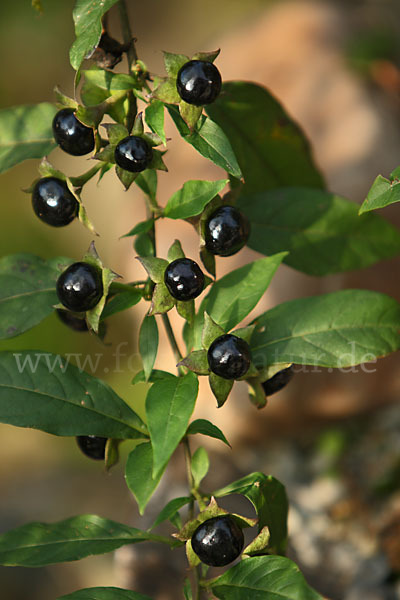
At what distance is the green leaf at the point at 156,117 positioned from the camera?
2.32 feet

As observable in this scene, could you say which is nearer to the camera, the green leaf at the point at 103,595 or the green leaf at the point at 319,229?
the green leaf at the point at 103,595

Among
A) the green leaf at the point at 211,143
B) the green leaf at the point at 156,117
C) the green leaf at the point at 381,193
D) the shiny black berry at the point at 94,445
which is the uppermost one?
the green leaf at the point at 156,117

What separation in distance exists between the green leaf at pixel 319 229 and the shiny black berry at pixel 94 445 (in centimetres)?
34

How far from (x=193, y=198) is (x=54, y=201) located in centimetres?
16

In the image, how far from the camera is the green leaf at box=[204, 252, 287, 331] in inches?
31.1

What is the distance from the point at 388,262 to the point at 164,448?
1.35 metres

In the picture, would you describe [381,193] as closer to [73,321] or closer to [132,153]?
[132,153]

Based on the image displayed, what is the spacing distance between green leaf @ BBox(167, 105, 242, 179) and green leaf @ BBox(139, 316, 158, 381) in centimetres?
20

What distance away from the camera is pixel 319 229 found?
96 centimetres

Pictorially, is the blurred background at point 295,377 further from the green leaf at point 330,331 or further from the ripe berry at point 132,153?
the ripe berry at point 132,153

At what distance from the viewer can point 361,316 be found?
2.77 feet

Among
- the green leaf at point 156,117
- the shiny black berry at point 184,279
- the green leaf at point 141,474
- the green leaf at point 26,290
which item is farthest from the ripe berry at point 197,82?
the green leaf at point 141,474

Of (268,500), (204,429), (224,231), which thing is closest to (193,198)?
(224,231)

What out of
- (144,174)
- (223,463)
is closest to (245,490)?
(144,174)
